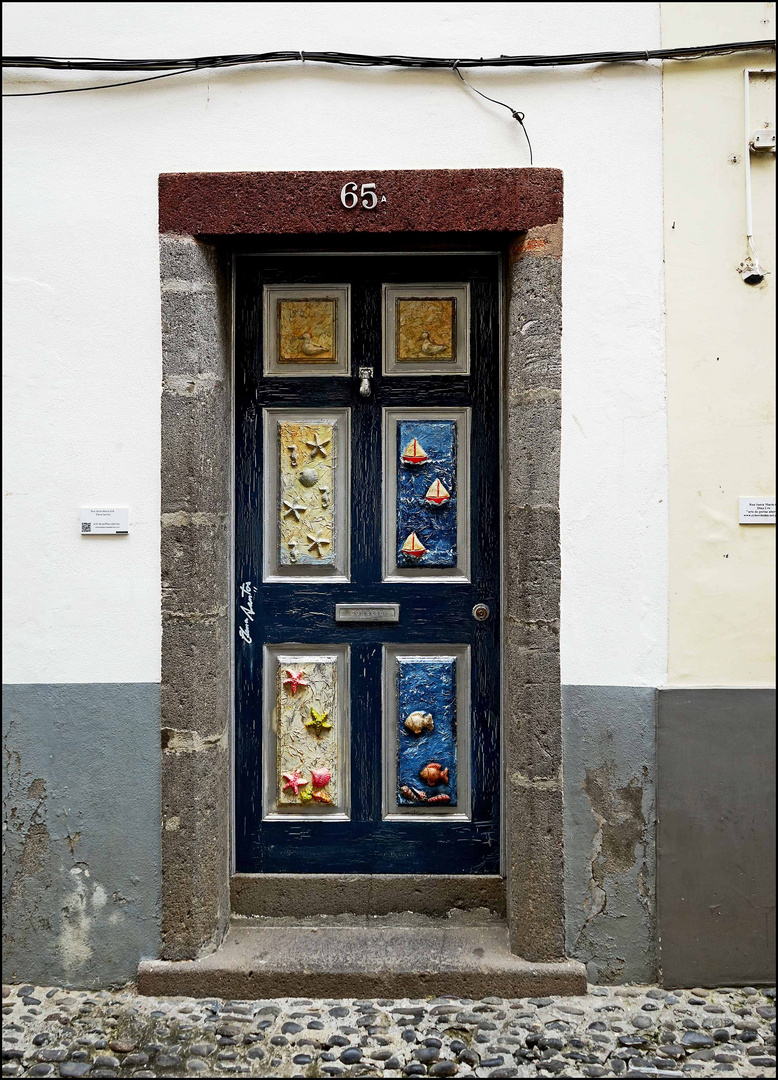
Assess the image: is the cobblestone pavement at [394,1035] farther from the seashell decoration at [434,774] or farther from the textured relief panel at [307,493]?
the textured relief panel at [307,493]

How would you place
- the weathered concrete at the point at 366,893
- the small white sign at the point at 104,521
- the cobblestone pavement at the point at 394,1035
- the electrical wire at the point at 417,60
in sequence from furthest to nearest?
the weathered concrete at the point at 366,893
the small white sign at the point at 104,521
the electrical wire at the point at 417,60
the cobblestone pavement at the point at 394,1035

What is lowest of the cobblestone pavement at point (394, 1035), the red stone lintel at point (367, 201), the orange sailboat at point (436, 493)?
the cobblestone pavement at point (394, 1035)

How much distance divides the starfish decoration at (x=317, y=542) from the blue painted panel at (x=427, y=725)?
560mm

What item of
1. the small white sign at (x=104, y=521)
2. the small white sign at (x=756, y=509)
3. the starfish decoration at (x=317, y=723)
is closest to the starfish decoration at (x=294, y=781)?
the starfish decoration at (x=317, y=723)

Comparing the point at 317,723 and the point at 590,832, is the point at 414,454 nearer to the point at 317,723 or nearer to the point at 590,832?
the point at 317,723

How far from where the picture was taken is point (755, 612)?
2.90 metres

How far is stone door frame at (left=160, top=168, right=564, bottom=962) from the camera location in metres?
2.87

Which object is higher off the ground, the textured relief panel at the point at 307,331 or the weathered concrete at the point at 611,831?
the textured relief panel at the point at 307,331

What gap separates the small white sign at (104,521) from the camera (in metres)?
2.94

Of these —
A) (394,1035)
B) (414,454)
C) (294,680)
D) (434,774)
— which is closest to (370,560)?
(414,454)

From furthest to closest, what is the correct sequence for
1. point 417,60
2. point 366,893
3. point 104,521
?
point 366,893 < point 104,521 < point 417,60

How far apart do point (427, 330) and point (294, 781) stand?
1.92 metres

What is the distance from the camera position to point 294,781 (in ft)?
10.4
